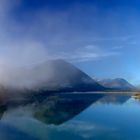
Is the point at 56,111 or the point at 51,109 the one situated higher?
A: the point at 51,109

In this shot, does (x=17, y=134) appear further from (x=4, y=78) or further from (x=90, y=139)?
(x=4, y=78)

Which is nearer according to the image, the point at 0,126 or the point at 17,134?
the point at 17,134

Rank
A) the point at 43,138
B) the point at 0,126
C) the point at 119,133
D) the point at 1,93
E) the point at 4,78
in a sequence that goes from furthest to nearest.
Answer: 1. the point at 4,78
2. the point at 1,93
3. the point at 0,126
4. the point at 119,133
5. the point at 43,138

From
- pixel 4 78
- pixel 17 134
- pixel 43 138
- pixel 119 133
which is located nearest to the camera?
pixel 43 138

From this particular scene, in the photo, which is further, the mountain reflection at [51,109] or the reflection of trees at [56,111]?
the mountain reflection at [51,109]

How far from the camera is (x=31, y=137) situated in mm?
25125

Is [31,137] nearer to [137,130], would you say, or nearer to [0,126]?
[0,126]

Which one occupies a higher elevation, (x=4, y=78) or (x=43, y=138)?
(x=4, y=78)

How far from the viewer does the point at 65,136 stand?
26.1 m

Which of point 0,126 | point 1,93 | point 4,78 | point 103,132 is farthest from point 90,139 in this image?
point 4,78

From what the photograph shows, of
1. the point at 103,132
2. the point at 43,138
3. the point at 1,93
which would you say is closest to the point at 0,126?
the point at 43,138

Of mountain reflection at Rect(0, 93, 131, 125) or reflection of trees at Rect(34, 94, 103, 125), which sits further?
mountain reflection at Rect(0, 93, 131, 125)

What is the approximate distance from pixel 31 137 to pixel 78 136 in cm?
381

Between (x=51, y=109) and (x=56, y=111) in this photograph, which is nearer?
(x=56, y=111)
